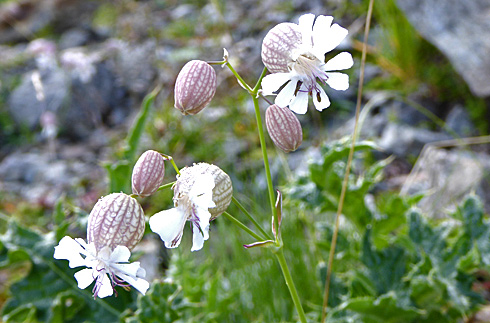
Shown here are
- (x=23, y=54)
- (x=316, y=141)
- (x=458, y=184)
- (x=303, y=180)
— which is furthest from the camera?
(x=23, y=54)

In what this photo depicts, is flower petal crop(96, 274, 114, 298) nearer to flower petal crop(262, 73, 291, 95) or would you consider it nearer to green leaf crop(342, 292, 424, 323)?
flower petal crop(262, 73, 291, 95)

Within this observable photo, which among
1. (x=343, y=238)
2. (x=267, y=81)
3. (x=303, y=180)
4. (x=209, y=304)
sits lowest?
(x=209, y=304)

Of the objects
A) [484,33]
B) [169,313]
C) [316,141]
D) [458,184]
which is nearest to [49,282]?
[169,313]

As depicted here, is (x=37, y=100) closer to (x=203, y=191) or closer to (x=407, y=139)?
(x=407, y=139)

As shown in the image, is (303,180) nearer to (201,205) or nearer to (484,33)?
(201,205)

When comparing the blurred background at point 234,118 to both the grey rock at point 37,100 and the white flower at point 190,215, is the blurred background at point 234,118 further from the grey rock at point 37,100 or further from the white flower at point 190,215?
the white flower at point 190,215

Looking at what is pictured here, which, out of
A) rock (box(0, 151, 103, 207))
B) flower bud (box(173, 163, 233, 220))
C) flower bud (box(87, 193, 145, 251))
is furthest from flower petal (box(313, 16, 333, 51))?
rock (box(0, 151, 103, 207))

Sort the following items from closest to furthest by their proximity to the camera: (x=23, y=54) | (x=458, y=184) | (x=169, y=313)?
(x=169, y=313)
(x=458, y=184)
(x=23, y=54)

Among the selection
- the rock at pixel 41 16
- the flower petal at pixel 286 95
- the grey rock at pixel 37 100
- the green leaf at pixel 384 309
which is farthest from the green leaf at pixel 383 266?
the rock at pixel 41 16
